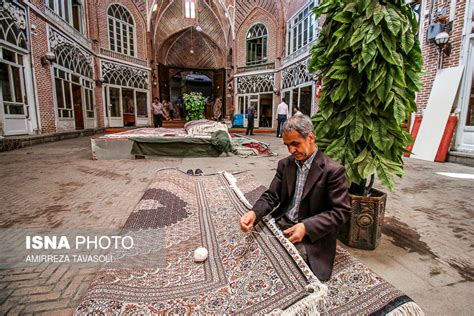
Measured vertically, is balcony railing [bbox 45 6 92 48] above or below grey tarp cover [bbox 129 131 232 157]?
above

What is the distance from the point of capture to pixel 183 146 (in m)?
6.78

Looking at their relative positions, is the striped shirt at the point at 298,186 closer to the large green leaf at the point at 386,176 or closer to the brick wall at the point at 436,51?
the large green leaf at the point at 386,176

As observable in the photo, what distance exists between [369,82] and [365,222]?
46.7 inches

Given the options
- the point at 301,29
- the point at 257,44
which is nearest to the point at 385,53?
the point at 301,29

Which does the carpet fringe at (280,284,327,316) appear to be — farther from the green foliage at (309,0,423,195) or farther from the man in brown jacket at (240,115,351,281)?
the green foliage at (309,0,423,195)

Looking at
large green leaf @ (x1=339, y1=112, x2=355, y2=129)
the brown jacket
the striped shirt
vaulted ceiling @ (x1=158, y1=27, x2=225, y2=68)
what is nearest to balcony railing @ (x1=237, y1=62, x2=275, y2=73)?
vaulted ceiling @ (x1=158, y1=27, x2=225, y2=68)

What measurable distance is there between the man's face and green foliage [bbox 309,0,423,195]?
0.70 m

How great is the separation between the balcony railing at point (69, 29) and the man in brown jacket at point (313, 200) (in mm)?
12696

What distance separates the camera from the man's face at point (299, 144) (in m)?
1.55

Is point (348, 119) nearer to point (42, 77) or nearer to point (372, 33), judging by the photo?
point (372, 33)

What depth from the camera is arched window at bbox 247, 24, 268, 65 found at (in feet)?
60.5

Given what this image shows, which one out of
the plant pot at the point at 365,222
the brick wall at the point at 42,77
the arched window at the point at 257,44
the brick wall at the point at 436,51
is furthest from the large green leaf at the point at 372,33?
the arched window at the point at 257,44

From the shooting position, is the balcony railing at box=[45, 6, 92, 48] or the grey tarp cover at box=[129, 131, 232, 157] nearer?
the grey tarp cover at box=[129, 131, 232, 157]

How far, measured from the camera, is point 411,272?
1.90 m
